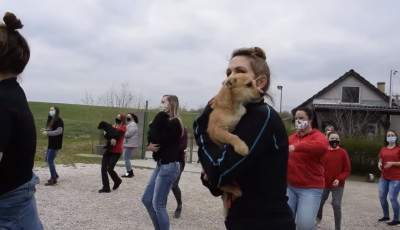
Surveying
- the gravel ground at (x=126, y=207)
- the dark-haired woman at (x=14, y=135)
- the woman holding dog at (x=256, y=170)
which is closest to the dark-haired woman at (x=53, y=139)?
the gravel ground at (x=126, y=207)

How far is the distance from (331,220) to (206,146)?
23.5ft

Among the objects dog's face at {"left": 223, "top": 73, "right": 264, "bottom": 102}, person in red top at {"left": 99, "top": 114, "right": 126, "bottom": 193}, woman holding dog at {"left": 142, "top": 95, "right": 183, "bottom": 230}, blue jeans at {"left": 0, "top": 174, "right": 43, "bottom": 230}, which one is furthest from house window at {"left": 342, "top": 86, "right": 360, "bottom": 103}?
blue jeans at {"left": 0, "top": 174, "right": 43, "bottom": 230}

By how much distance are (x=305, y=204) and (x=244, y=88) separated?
3174mm

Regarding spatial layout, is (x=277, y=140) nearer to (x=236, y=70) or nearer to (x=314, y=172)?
(x=236, y=70)

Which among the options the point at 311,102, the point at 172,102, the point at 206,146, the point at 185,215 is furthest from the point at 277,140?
the point at 311,102

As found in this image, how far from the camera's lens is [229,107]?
2250 millimetres

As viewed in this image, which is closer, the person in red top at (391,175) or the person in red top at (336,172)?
the person in red top at (336,172)

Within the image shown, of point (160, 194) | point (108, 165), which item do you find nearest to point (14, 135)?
point (160, 194)

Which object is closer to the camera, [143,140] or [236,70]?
[236,70]

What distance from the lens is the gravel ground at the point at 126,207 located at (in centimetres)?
729

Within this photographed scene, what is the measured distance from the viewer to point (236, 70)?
2.41 metres

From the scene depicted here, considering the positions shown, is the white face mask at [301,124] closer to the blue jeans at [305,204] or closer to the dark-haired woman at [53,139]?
the blue jeans at [305,204]

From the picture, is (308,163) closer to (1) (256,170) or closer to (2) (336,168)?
(2) (336,168)

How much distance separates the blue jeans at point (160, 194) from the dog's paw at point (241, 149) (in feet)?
11.9
